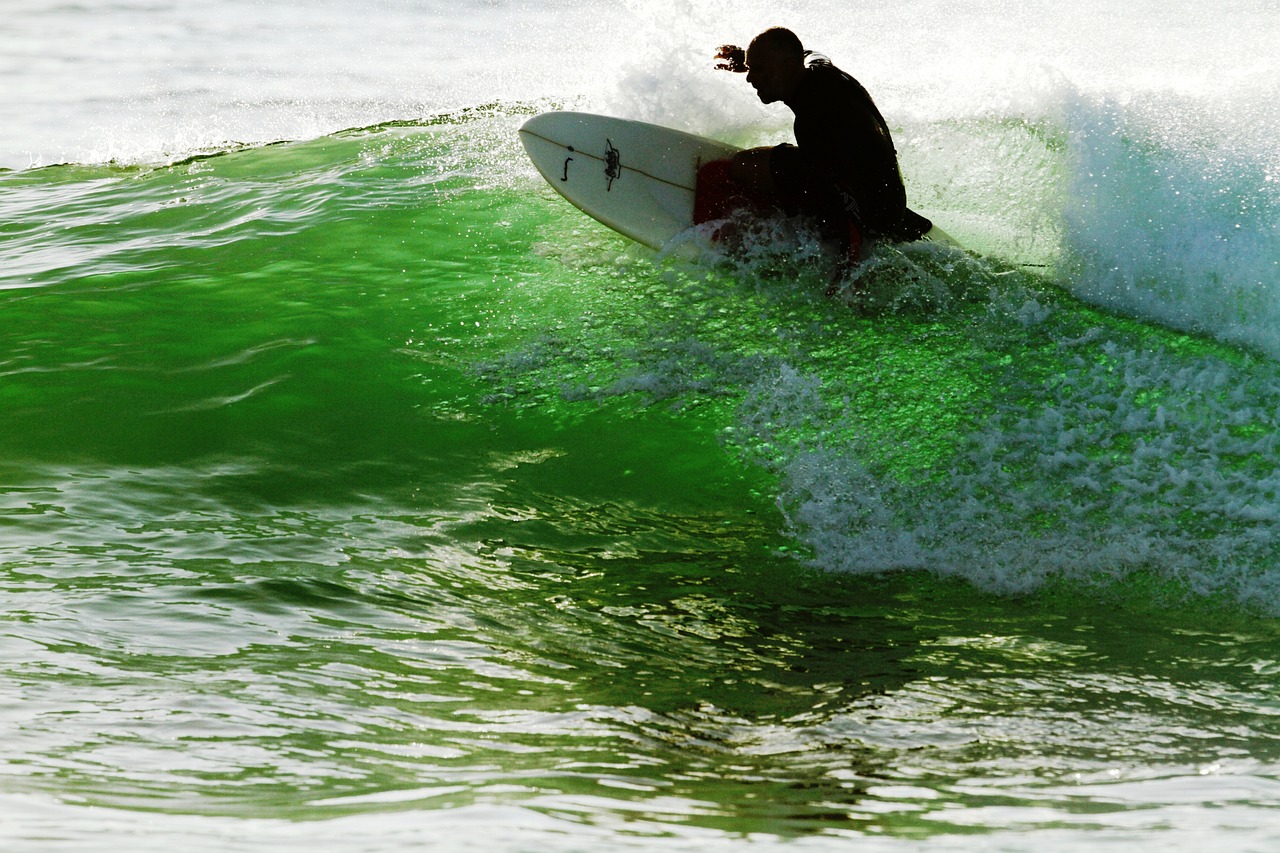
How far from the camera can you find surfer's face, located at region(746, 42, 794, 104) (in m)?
5.32

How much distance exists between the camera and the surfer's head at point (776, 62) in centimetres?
530

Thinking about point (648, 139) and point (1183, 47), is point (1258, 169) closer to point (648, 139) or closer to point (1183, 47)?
point (648, 139)

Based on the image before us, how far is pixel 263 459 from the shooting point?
14.9 feet

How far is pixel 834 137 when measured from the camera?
5.38m

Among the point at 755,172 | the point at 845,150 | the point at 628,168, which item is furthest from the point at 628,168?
the point at 845,150

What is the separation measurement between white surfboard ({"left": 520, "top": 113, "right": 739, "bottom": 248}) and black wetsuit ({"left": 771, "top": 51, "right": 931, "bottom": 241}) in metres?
0.74

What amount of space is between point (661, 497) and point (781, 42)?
2.31 m

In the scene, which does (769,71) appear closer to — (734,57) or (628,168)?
(734,57)

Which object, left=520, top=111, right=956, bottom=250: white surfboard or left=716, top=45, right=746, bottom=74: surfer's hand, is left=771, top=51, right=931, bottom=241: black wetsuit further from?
left=520, top=111, right=956, bottom=250: white surfboard

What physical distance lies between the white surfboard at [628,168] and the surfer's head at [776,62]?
0.77 metres

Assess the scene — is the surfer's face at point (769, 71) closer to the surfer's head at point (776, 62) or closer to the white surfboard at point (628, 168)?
the surfer's head at point (776, 62)

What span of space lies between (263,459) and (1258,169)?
4.91 meters

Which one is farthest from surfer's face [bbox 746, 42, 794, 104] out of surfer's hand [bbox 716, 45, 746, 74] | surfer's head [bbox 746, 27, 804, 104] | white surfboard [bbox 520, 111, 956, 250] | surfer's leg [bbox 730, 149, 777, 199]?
white surfboard [bbox 520, 111, 956, 250]

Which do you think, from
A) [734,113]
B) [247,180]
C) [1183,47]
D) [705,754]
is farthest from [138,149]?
[1183,47]
